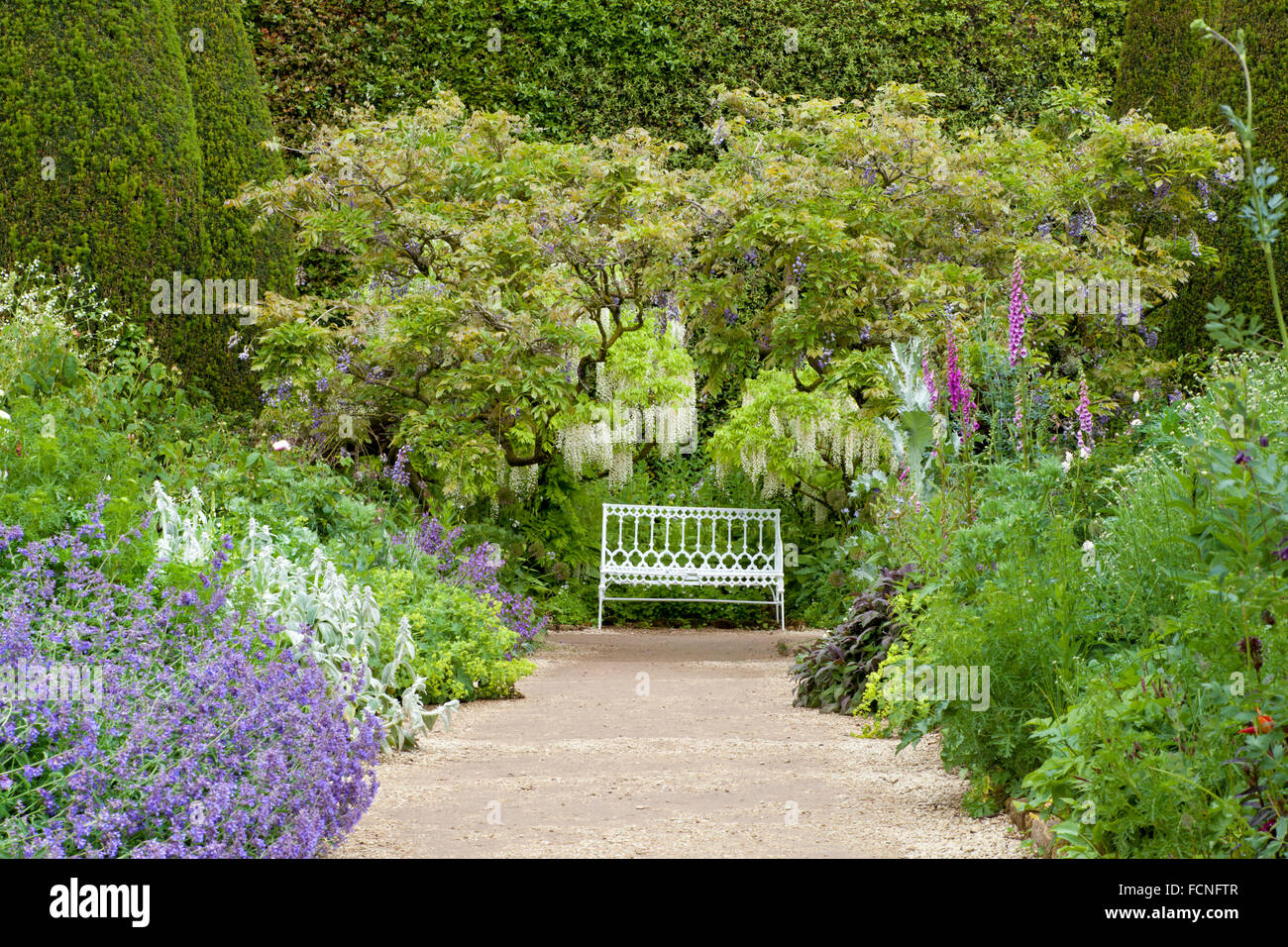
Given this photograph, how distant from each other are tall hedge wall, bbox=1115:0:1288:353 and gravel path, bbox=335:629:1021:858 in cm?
420

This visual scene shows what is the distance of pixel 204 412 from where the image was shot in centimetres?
778

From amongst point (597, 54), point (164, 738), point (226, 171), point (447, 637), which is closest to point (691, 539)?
point (597, 54)

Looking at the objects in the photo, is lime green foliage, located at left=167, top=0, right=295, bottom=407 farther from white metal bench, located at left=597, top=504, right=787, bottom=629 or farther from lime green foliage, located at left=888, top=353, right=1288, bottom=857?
lime green foliage, located at left=888, top=353, right=1288, bottom=857

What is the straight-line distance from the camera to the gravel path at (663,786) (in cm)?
337

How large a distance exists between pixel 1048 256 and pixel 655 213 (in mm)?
2485

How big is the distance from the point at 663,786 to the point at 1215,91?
6763mm

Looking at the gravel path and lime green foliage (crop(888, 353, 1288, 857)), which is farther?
the gravel path

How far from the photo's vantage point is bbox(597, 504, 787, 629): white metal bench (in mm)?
9586

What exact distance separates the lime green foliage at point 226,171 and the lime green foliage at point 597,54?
2015mm

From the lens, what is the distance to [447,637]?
19.5ft

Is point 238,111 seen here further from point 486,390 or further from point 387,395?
point 486,390

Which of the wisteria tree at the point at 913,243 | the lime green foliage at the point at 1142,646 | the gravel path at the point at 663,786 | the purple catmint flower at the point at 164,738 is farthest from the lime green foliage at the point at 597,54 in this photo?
the purple catmint flower at the point at 164,738

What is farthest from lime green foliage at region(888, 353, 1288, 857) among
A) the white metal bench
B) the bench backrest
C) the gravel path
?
the bench backrest
